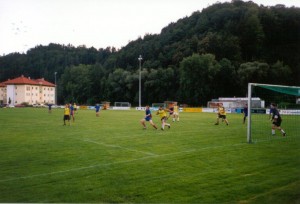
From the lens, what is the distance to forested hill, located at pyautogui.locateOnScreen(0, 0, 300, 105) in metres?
76.6

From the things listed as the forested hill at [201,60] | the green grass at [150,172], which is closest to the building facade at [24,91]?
the forested hill at [201,60]

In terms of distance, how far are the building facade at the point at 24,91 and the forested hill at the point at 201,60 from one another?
18.8 feet

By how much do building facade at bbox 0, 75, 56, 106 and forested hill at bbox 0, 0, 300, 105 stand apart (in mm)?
5717

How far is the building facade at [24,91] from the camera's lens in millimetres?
109250

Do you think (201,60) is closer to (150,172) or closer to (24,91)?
Result: (150,172)

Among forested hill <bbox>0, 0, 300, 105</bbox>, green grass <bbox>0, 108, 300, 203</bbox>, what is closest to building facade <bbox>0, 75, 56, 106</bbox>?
forested hill <bbox>0, 0, 300, 105</bbox>

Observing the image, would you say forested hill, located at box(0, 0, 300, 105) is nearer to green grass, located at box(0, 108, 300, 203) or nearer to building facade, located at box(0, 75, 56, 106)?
building facade, located at box(0, 75, 56, 106)

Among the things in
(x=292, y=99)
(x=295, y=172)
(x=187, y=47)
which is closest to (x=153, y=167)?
(x=295, y=172)

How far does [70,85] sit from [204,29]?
175ft

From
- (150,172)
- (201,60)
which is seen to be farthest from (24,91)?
(150,172)

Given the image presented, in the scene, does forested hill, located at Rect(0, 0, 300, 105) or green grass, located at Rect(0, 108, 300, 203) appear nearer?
green grass, located at Rect(0, 108, 300, 203)

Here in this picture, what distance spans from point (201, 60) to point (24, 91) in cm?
7021

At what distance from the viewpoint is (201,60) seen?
7606 cm

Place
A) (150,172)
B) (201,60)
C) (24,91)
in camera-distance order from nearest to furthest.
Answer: (150,172) → (201,60) → (24,91)
